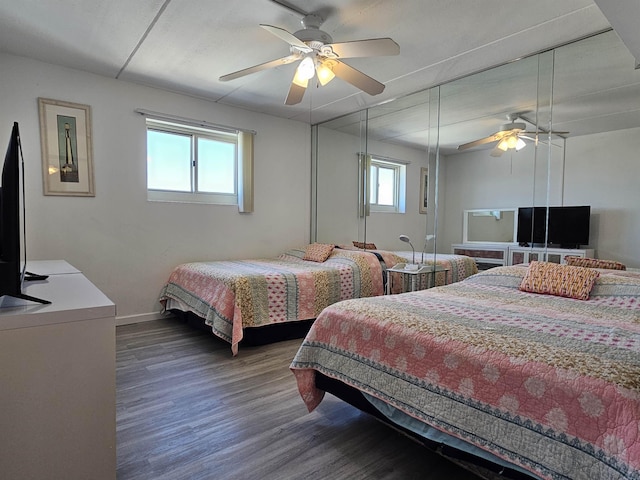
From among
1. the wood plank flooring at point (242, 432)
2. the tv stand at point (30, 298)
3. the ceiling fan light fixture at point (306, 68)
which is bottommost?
the wood plank flooring at point (242, 432)

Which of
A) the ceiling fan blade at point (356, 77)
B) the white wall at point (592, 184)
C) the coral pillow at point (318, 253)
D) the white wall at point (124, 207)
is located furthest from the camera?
the coral pillow at point (318, 253)

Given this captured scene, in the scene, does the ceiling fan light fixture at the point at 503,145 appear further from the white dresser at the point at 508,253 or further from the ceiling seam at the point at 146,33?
the ceiling seam at the point at 146,33

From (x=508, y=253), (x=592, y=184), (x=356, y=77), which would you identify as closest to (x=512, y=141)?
(x=592, y=184)

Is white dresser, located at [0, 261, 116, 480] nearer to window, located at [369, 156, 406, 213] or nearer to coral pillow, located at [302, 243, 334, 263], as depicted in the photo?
coral pillow, located at [302, 243, 334, 263]

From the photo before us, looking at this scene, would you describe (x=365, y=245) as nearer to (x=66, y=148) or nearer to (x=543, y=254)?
(x=543, y=254)

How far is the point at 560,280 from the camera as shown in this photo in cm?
225

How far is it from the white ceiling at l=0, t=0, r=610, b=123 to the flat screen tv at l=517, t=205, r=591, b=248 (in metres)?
1.26

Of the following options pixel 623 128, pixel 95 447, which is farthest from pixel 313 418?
pixel 623 128

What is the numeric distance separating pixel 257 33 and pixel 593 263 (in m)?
2.96

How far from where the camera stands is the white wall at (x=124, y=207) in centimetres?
315

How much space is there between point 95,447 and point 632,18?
2.61 metres

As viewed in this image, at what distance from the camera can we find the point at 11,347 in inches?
43.2

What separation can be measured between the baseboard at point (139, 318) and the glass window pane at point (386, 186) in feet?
9.21

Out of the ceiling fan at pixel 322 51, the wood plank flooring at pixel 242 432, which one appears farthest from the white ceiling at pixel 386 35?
the wood plank flooring at pixel 242 432
